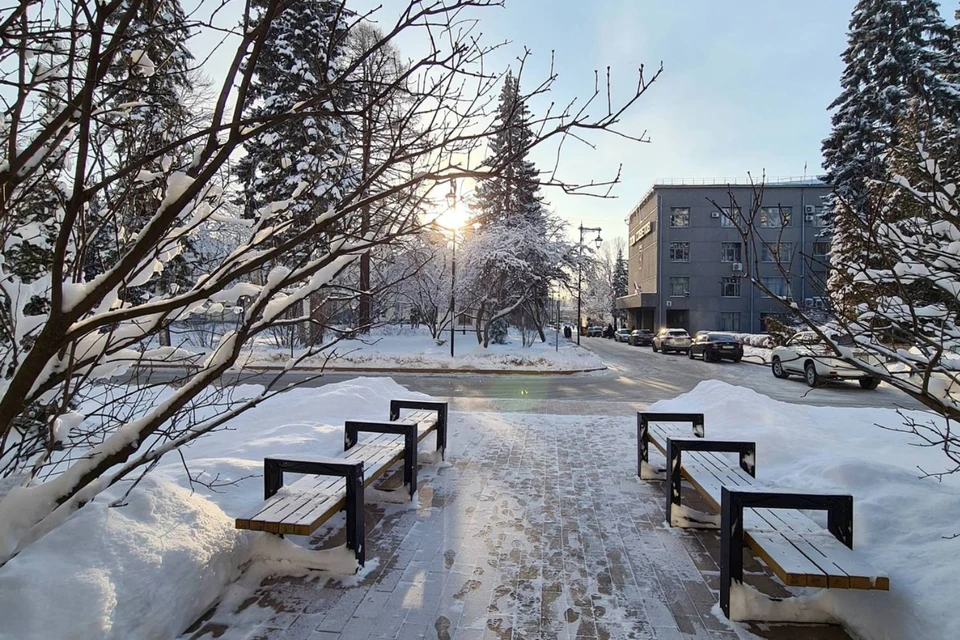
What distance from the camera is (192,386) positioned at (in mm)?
2115

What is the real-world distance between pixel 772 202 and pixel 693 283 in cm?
843

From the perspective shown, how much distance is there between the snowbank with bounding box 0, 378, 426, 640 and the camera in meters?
2.57

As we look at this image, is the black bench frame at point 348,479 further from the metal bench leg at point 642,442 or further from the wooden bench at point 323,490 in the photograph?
the metal bench leg at point 642,442

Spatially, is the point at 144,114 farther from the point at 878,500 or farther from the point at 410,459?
the point at 878,500

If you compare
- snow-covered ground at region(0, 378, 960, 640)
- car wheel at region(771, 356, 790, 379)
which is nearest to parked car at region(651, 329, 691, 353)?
car wheel at region(771, 356, 790, 379)

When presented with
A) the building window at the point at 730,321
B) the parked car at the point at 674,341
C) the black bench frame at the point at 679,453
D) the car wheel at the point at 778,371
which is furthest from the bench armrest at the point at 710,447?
the building window at the point at 730,321

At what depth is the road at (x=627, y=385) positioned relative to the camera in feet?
43.9

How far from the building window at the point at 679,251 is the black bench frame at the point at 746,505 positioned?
45462 millimetres

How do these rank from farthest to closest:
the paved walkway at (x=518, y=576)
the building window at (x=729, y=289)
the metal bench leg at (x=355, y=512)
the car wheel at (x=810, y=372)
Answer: the building window at (x=729, y=289) < the car wheel at (x=810, y=372) < the metal bench leg at (x=355, y=512) < the paved walkway at (x=518, y=576)

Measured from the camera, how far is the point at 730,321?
1778 inches

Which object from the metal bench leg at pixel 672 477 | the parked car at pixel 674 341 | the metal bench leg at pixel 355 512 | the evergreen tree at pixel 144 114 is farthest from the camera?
the parked car at pixel 674 341

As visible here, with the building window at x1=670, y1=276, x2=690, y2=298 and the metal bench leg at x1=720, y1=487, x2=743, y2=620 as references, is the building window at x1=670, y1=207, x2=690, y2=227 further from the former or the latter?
the metal bench leg at x1=720, y1=487, x2=743, y2=620

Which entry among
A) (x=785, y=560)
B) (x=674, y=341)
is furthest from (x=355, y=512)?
(x=674, y=341)

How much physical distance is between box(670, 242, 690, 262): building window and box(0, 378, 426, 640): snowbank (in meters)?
45.7
